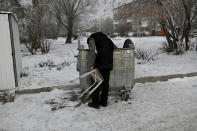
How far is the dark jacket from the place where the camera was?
14.8ft

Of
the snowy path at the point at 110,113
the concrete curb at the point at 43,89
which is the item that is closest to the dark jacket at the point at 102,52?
the snowy path at the point at 110,113

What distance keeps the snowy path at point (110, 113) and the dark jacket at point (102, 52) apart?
1005 mm

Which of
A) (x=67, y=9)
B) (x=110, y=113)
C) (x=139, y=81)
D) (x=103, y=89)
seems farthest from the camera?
(x=67, y=9)

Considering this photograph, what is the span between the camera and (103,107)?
476 cm

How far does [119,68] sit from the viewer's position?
503cm

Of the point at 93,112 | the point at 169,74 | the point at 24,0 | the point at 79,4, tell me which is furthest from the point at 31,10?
the point at 93,112

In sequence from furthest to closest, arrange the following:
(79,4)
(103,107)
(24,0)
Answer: (79,4) → (24,0) → (103,107)

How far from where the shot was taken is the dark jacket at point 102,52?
4512 mm

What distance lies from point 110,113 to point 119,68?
45.9 inches

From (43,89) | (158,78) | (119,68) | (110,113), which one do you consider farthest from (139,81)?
(43,89)

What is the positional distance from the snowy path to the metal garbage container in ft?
1.39

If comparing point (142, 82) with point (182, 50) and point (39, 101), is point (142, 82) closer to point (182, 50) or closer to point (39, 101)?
point (39, 101)

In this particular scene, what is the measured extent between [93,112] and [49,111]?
0.97 m

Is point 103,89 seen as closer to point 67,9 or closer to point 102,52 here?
point 102,52
